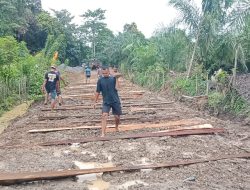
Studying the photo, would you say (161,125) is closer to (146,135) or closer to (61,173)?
(146,135)

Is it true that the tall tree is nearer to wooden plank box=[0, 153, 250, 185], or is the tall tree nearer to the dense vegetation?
the dense vegetation

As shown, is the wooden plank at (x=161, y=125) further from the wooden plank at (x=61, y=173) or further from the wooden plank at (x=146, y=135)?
the wooden plank at (x=61, y=173)

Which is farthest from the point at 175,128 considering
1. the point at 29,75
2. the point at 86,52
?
the point at 86,52

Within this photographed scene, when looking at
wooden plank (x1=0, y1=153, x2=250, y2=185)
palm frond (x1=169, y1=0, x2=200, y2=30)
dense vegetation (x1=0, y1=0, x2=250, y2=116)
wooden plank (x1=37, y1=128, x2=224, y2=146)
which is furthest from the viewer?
palm frond (x1=169, y1=0, x2=200, y2=30)

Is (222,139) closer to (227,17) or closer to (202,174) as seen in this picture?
(202,174)

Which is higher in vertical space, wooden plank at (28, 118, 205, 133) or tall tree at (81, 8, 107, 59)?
tall tree at (81, 8, 107, 59)

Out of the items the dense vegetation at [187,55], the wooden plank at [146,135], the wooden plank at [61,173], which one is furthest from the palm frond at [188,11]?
the wooden plank at [61,173]

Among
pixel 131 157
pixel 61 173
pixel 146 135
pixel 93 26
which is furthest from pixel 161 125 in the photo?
pixel 93 26

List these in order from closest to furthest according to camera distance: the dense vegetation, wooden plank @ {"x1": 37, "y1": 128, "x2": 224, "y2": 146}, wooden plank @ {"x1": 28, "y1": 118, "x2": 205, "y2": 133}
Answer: wooden plank @ {"x1": 37, "y1": 128, "x2": 224, "y2": 146}, wooden plank @ {"x1": 28, "y1": 118, "x2": 205, "y2": 133}, the dense vegetation

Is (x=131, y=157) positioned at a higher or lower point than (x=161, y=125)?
lower

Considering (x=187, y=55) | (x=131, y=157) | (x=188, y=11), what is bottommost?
(x=131, y=157)

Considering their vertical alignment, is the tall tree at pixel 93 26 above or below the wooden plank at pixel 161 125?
above

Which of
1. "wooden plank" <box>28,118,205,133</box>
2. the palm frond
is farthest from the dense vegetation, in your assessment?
"wooden plank" <box>28,118,205,133</box>

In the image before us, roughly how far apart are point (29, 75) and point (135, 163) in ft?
35.8
